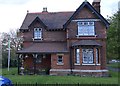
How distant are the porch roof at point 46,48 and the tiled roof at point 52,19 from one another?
2.65 metres

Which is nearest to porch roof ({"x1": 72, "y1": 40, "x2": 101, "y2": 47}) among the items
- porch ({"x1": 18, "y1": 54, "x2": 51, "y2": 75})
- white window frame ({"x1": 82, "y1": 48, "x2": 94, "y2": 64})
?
white window frame ({"x1": 82, "y1": 48, "x2": 94, "y2": 64})

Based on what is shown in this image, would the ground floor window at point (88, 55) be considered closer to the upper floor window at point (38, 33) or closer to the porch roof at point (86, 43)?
the porch roof at point (86, 43)

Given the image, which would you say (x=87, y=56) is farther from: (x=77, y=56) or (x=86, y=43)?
(x=86, y=43)

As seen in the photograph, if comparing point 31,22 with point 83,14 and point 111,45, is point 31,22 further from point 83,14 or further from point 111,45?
point 111,45

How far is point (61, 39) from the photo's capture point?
35.7 m

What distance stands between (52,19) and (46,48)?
595 cm

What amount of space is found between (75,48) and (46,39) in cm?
529

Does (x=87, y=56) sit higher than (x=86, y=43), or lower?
lower

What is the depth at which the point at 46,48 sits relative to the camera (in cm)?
3416

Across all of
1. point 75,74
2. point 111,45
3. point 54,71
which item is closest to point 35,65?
point 54,71

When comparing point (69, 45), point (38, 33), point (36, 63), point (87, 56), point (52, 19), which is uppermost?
point (52, 19)

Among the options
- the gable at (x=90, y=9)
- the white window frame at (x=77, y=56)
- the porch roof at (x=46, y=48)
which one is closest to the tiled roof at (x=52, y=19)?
the porch roof at (x=46, y=48)

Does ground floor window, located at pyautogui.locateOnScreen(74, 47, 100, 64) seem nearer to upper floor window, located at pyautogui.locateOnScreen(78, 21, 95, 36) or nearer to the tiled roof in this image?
upper floor window, located at pyautogui.locateOnScreen(78, 21, 95, 36)

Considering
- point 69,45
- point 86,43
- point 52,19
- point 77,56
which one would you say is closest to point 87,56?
point 77,56
